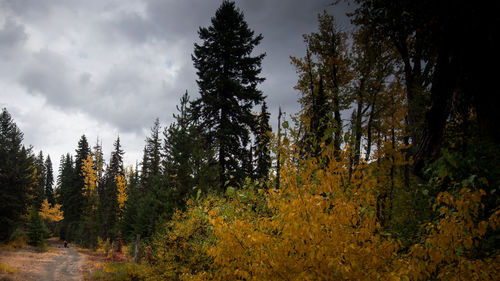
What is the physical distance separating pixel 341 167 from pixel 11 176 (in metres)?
31.6

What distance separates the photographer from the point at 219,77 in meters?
16.7

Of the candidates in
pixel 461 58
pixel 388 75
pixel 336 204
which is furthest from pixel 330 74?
pixel 336 204

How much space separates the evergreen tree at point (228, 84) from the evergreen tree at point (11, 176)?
2086 centimetres

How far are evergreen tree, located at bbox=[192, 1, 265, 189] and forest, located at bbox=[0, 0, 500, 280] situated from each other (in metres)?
0.10

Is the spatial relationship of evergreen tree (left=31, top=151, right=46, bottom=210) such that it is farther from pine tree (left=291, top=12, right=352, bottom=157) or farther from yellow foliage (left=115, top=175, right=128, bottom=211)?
pine tree (left=291, top=12, right=352, bottom=157)

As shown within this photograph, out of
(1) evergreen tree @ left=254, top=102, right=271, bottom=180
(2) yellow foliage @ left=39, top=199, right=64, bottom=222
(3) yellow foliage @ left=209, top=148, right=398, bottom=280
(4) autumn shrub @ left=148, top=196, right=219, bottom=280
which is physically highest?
(1) evergreen tree @ left=254, top=102, right=271, bottom=180

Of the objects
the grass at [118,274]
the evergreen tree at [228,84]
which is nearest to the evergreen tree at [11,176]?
the grass at [118,274]

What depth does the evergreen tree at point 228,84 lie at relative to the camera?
52.1 feet

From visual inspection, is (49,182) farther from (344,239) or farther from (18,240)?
(344,239)

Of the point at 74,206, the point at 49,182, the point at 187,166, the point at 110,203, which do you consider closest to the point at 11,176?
the point at 110,203

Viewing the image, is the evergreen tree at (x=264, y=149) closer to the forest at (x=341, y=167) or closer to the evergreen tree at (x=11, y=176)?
the forest at (x=341, y=167)

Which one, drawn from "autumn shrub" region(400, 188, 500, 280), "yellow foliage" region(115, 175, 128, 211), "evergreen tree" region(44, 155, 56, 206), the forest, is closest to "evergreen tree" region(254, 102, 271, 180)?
the forest

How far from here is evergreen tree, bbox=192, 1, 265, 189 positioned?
1588 centimetres

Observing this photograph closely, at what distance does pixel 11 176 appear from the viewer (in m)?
23.3
